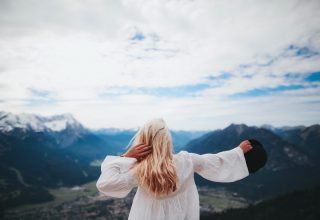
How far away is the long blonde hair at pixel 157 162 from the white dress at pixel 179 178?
14 centimetres

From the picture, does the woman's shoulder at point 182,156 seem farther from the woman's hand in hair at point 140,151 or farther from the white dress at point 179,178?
the woman's hand in hair at point 140,151

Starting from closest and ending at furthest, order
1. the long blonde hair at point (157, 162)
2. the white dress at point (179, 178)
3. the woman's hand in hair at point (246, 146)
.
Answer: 1. the long blonde hair at point (157, 162)
2. the white dress at point (179, 178)
3. the woman's hand in hair at point (246, 146)

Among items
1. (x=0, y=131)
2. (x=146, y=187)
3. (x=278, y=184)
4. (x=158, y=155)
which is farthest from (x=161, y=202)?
(x=0, y=131)

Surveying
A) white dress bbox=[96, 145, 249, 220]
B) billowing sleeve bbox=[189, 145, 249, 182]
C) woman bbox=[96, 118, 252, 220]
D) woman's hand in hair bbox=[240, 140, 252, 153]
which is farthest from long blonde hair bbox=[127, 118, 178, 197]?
woman's hand in hair bbox=[240, 140, 252, 153]

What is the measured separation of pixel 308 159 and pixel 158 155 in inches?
7882

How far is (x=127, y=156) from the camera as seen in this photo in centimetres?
305

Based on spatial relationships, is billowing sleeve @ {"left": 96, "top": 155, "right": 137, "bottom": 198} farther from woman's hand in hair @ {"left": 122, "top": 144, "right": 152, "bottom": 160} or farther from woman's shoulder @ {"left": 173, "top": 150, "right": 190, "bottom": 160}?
woman's shoulder @ {"left": 173, "top": 150, "right": 190, "bottom": 160}

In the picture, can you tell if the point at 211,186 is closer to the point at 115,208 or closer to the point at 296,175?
the point at 296,175

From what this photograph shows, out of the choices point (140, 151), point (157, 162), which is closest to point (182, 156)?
point (157, 162)

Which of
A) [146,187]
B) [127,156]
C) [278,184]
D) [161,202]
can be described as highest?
[127,156]

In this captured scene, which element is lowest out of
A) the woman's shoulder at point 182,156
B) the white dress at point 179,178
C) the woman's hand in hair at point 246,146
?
the white dress at point 179,178

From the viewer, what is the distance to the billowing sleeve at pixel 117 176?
299 centimetres

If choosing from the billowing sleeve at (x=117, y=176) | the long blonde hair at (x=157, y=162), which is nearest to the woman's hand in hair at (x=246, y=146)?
the long blonde hair at (x=157, y=162)

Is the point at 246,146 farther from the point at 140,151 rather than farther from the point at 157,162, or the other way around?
the point at 140,151
